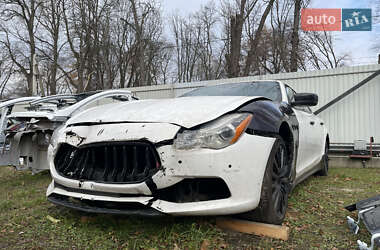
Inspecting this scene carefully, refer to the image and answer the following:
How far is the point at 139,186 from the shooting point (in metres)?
1.70

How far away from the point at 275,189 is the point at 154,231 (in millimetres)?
961

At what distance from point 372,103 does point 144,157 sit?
7.07 metres

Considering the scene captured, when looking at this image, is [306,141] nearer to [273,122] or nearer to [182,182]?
[273,122]

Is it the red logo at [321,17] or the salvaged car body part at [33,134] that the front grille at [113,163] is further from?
the red logo at [321,17]

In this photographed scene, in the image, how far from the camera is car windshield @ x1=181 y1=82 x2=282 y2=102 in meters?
3.05

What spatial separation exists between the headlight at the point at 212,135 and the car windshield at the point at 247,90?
1306mm

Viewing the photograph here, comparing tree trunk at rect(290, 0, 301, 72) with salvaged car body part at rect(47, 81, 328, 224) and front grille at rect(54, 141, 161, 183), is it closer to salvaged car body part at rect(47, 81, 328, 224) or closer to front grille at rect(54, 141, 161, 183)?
salvaged car body part at rect(47, 81, 328, 224)

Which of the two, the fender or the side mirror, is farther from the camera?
the side mirror

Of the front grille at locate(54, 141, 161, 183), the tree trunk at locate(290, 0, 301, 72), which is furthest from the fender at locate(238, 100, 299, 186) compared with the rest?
the tree trunk at locate(290, 0, 301, 72)

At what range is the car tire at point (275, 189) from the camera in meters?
1.87

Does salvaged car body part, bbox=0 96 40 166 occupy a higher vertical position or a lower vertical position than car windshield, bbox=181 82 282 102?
lower

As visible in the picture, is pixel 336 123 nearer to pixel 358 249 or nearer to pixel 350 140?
pixel 350 140

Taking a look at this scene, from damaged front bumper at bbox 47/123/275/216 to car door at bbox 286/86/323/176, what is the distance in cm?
120
